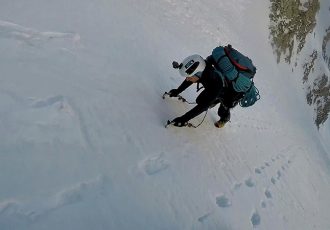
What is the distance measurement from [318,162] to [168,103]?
1097 cm

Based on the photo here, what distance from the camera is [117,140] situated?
6.49 m

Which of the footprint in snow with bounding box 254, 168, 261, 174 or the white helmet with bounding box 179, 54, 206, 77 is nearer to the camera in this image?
the white helmet with bounding box 179, 54, 206, 77

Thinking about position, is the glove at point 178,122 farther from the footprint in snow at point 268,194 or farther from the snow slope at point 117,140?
the footprint in snow at point 268,194

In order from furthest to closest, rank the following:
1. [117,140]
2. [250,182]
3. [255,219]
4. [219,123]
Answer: [219,123], [250,182], [255,219], [117,140]

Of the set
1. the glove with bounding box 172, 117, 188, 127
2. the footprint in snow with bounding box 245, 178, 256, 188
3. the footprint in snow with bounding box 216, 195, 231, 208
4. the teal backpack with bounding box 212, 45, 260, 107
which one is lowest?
the footprint in snow with bounding box 245, 178, 256, 188

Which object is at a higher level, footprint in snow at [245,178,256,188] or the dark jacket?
the dark jacket

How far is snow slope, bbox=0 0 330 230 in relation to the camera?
200 inches

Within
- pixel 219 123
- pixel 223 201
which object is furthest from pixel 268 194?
pixel 223 201

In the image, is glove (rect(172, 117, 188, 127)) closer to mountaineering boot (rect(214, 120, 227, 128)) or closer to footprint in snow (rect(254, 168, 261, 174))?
mountaineering boot (rect(214, 120, 227, 128))

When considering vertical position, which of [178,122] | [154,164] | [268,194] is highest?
[178,122]

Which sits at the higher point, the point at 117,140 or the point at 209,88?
the point at 209,88

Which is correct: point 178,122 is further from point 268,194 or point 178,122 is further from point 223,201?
point 268,194

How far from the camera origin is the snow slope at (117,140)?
5.08 m

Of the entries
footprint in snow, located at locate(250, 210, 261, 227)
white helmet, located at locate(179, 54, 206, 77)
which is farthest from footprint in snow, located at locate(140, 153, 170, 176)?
footprint in snow, located at locate(250, 210, 261, 227)
